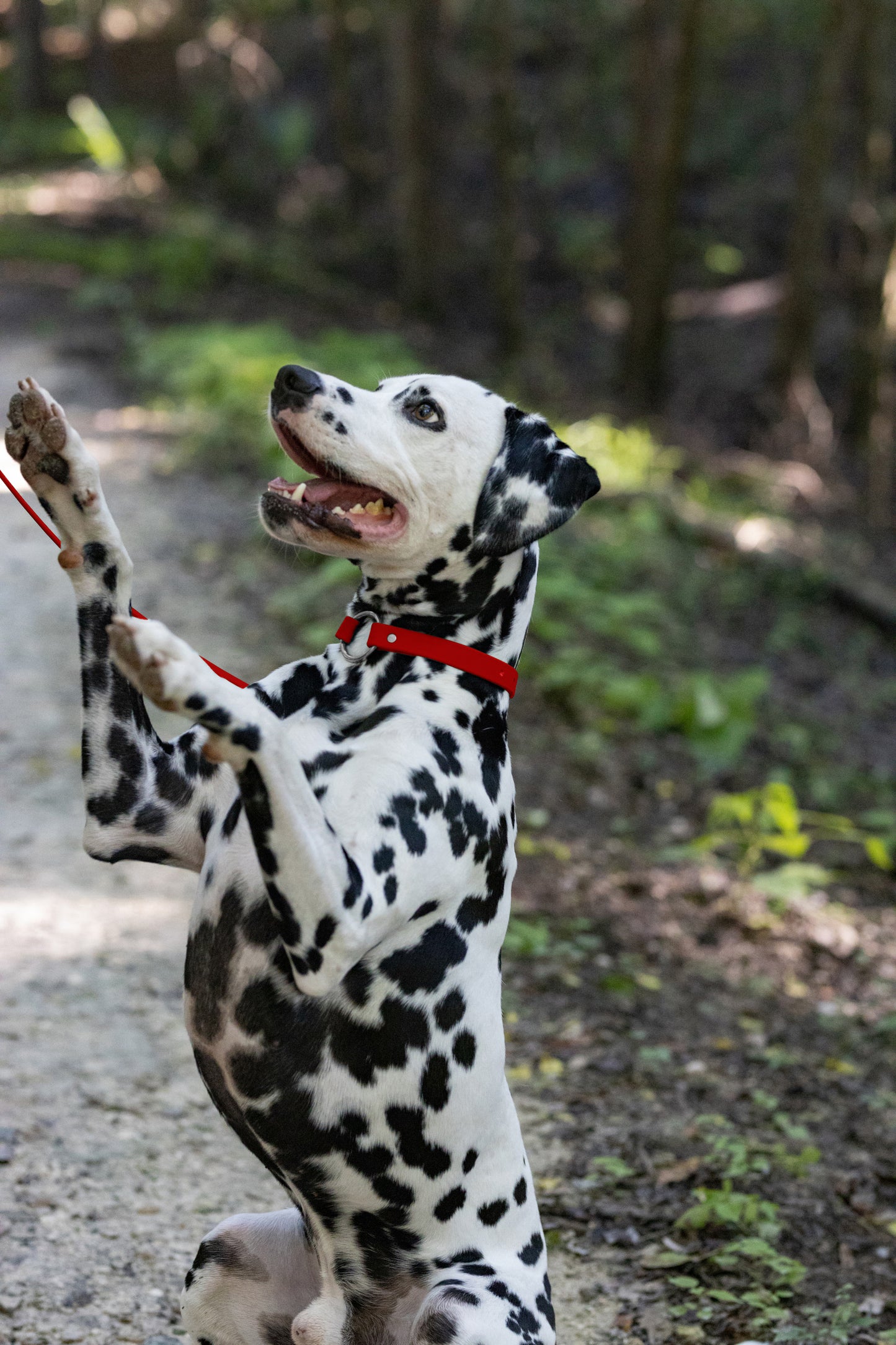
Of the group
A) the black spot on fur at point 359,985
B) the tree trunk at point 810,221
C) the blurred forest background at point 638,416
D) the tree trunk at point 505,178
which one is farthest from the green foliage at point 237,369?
the black spot on fur at point 359,985

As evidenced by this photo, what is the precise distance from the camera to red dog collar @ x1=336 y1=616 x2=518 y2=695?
2.79 metres

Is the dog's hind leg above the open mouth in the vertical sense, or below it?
below

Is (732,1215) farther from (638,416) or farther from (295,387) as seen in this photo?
(638,416)

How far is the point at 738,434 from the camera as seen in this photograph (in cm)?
1667

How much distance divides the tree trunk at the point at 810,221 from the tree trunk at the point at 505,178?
359 cm

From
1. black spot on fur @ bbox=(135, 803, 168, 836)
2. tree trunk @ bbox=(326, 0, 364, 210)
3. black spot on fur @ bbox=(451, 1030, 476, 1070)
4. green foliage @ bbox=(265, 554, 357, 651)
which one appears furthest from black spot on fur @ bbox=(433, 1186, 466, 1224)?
tree trunk @ bbox=(326, 0, 364, 210)

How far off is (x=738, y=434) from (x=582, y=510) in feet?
20.8

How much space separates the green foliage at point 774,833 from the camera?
585 cm

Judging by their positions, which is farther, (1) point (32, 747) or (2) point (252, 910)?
(1) point (32, 747)

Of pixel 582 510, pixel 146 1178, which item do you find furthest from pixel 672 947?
pixel 582 510

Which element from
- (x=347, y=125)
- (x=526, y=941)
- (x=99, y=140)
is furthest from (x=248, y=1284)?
(x=99, y=140)

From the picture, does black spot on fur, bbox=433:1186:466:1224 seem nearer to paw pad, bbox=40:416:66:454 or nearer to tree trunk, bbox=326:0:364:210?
paw pad, bbox=40:416:66:454

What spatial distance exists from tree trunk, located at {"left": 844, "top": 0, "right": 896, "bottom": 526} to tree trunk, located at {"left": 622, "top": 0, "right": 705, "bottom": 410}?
77.9 inches

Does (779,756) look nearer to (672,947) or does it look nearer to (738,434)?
(672,947)
